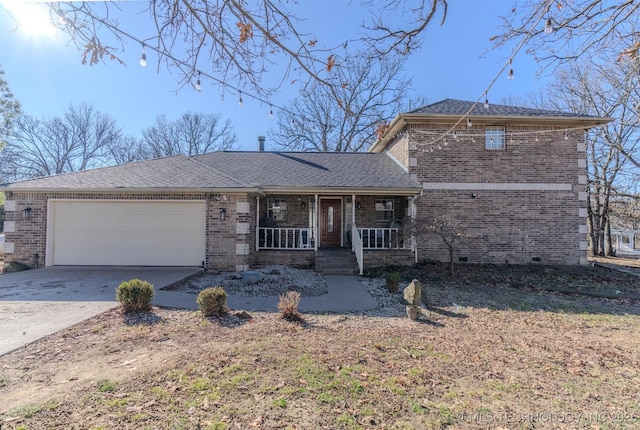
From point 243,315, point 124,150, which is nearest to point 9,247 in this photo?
point 243,315

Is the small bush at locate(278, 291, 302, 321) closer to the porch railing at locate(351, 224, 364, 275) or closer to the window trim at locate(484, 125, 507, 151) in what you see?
the porch railing at locate(351, 224, 364, 275)

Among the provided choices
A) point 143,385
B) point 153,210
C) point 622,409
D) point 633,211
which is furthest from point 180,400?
point 633,211

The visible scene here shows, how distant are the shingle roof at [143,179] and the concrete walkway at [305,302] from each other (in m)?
4.15

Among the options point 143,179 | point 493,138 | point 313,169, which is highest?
point 493,138

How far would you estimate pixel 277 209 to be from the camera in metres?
12.8

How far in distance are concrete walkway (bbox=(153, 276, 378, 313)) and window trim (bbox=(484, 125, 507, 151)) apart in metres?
7.55

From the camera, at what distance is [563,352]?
433 centimetres

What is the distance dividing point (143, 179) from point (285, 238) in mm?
5070

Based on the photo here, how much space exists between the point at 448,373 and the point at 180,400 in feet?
8.99

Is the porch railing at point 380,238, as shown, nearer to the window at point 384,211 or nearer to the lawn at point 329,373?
the window at point 384,211

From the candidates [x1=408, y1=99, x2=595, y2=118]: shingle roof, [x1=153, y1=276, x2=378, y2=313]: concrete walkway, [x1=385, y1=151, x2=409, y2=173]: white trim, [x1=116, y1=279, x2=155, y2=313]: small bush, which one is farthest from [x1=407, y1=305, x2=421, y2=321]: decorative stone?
[x1=408, y1=99, x2=595, y2=118]: shingle roof

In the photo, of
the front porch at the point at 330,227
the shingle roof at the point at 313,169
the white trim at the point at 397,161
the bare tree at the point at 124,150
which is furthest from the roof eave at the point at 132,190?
the bare tree at the point at 124,150

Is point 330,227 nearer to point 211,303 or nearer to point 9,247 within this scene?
point 211,303

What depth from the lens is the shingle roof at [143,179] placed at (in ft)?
33.3
